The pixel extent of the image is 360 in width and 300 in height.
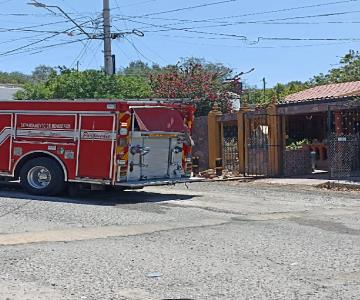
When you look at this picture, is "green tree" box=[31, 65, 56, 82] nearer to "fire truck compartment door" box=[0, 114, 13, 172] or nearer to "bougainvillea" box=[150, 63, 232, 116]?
"bougainvillea" box=[150, 63, 232, 116]

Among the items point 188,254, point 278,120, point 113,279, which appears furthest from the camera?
point 278,120

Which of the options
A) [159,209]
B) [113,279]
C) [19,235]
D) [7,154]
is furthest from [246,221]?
[7,154]

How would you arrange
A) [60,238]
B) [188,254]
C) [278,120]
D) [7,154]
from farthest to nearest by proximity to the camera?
[278,120] → [7,154] → [60,238] → [188,254]

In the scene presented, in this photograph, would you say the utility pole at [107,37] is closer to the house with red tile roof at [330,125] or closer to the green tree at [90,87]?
the green tree at [90,87]

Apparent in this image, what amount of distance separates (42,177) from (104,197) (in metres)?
1.59

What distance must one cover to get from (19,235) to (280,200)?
760 cm

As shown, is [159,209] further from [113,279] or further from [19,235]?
[113,279]

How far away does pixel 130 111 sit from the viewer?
14539 mm

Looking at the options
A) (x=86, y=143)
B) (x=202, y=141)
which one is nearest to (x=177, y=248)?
(x=86, y=143)

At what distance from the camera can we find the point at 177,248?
9055 millimetres

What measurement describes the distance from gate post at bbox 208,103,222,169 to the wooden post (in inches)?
105

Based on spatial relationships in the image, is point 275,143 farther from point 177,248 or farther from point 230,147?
point 177,248

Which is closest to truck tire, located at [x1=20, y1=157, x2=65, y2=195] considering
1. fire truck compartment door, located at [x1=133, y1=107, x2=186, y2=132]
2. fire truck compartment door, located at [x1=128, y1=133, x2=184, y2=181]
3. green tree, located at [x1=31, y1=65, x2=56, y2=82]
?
fire truck compartment door, located at [x1=128, y1=133, x2=184, y2=181]

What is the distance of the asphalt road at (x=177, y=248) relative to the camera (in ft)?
22.4
